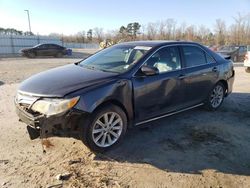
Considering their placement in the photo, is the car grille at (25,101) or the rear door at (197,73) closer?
the car grille at (25,101)

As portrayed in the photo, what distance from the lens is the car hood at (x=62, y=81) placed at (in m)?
3.73

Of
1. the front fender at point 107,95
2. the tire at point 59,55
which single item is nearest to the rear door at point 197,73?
the front fender at point 107,95

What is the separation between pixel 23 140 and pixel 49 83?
1.21 meters

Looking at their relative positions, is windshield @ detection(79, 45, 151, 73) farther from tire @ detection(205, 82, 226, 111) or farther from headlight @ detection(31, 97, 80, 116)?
tire @ detection(205, 82, 226, 111)

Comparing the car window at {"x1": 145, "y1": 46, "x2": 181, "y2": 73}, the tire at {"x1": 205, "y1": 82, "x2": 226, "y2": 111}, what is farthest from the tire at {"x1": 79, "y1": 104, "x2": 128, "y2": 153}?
the tire at {"x1": 205, "y1": 82, "x2": 226, "y2": 111}

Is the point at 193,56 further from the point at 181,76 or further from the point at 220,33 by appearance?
the point at 220,33

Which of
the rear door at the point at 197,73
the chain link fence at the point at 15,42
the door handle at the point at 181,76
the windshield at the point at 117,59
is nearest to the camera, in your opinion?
the windshield at the point at 117,59

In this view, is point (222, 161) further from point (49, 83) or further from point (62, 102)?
point (49, 83)

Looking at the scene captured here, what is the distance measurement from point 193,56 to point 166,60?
91 centimetres

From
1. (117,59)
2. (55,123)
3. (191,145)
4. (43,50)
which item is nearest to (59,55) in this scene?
(43,50)

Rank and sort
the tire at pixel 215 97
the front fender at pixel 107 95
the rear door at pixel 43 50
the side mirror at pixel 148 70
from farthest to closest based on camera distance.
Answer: the rear door at pixel 43 50
the tire at pixel 215 97
the side mirror at pixel 148 70
the front fender at pixel 107 95

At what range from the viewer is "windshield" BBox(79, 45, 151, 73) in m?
4.51

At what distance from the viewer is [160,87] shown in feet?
15.1

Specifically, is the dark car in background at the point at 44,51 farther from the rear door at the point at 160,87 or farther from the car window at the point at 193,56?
the rear door at the point at 160,87
